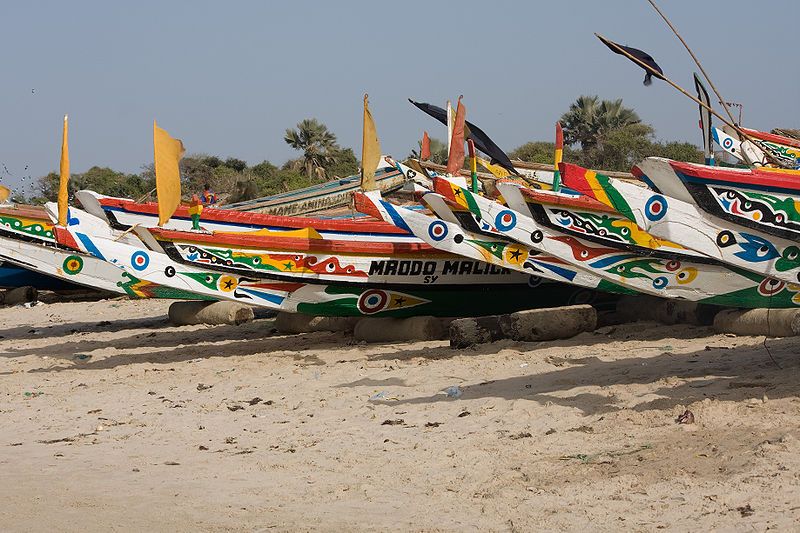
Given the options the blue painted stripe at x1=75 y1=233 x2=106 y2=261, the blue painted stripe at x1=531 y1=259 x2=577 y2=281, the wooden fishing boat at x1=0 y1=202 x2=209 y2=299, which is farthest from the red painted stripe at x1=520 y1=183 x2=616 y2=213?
the blue painted stripe at x1=75 y1=233 x2=106 y2=261

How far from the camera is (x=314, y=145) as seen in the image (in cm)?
4253

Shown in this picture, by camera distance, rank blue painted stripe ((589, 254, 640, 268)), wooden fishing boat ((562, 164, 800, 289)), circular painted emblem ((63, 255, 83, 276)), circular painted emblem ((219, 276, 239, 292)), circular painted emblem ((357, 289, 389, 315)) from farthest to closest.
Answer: circular painted emblem ((63, 255, 83, 276)) → circular painted emblem ((357, 289, 389, 315)) → circular painted emblem ((219, 276, 239, 292)) → blue painted stripe ((589, 254, 640, 268)) → wooden fishing boat ((562, 164, 800, 289))

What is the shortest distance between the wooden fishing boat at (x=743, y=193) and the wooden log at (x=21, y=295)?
598 inches

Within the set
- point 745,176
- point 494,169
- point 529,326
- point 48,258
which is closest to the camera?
point 745,176

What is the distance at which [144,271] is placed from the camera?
12.2 meters

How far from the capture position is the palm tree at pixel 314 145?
42.2 meters

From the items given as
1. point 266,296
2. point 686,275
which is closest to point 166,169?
point 266,296

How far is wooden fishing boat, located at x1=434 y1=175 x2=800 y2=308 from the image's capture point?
9.86m

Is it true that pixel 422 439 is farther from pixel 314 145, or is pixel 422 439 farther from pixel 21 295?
pixel 314 145

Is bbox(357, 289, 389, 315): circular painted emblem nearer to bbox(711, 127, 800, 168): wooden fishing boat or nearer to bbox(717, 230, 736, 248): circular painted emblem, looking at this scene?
bbox(717, 230, 736, 248): circular painted emblem

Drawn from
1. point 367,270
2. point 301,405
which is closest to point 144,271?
point 367,270

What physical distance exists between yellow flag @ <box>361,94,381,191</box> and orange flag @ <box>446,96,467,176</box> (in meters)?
0.98

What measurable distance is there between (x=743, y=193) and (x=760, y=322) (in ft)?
9.03

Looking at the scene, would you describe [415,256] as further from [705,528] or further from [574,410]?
[705,528]
